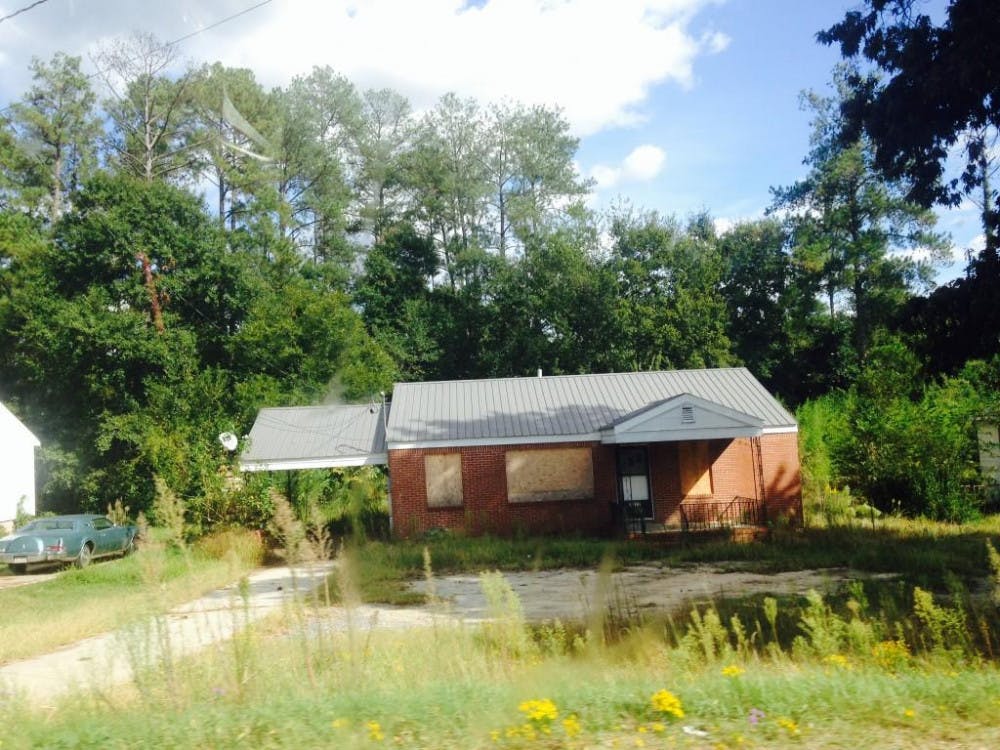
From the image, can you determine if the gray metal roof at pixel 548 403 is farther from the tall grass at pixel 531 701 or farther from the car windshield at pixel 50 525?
the tall grass at pixel 531 701

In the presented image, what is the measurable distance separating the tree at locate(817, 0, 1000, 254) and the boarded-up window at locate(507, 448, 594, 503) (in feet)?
37.3

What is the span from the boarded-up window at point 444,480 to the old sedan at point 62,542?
8047 millimetres

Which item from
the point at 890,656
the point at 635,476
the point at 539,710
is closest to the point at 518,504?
the point at 635,476

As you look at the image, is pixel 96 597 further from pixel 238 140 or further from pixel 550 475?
pixel 238 140

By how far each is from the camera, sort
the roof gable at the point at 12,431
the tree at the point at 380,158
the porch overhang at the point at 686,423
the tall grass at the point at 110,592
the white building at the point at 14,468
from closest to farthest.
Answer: the tall grass at the point at 110,592 → the porch overhang at the point at 686,423 → the white building at the point at 14,468 → the roof gable at the point at 12,431 → the tree at the point at 380,158

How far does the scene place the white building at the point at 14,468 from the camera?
108ft

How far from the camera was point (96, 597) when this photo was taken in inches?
628

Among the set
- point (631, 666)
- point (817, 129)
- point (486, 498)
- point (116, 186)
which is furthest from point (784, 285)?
point (631, 666)

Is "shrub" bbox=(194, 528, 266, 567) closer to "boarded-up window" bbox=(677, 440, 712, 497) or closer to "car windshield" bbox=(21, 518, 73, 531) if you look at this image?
"car windshield" bbox=(21, 518, 73, 531)

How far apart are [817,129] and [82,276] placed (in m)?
36.6

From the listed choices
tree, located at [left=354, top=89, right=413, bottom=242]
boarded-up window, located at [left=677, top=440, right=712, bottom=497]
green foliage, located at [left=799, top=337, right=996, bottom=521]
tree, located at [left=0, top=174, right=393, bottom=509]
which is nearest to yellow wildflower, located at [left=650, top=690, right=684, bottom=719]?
green foliage, located at [left=799, top=337, right=996, bottom=521]

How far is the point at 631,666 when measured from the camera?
23.4ft

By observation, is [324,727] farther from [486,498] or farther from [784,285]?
[784,285]

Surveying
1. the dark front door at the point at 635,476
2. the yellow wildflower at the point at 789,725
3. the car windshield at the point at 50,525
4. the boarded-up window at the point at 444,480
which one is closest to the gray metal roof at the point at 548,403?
the boarded-up window at the point at 444,480
